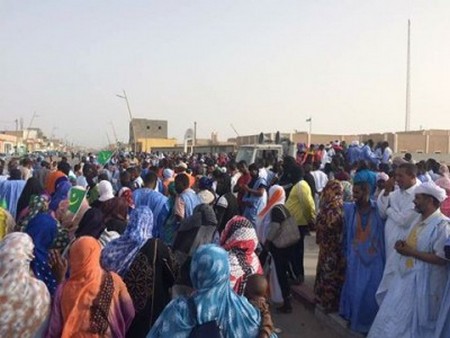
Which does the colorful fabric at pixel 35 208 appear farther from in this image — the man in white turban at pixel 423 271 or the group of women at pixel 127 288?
the man in white turban at pixel 423 271

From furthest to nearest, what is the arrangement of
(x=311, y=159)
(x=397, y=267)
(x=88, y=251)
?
(x=311, y=159) → (x=397, y=267) → (x=88, y=251)

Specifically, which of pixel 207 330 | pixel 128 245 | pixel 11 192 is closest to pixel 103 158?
pixel 11 192

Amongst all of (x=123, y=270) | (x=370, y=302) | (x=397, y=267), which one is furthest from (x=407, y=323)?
(x=123, y=270)

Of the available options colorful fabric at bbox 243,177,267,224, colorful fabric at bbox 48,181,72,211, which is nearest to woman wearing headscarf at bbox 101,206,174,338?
colorful fabric at bbox 48,181,72,211

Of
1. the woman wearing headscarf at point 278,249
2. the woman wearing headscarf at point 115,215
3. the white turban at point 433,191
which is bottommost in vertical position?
the woman wearing headscarf at point 278,249

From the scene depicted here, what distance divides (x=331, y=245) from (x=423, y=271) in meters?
1.51

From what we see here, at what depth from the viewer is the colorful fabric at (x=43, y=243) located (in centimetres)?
435

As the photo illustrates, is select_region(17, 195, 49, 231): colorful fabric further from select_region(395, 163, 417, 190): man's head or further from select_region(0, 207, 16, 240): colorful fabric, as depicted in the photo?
select_region(395, 163, 417, 190): man's head

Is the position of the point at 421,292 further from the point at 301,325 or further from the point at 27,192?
the point at 27,192

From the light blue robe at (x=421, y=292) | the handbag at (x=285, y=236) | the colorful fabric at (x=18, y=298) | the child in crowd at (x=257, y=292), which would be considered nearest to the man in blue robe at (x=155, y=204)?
the handbag at (x=285, y=236)

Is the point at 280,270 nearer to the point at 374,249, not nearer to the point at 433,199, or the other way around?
the point at 374,249

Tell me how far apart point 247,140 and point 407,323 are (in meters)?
49.1

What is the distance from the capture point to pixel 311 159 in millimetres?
15141

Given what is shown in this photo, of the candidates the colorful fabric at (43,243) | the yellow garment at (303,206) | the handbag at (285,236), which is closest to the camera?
the colorful fabric at (43,243)
